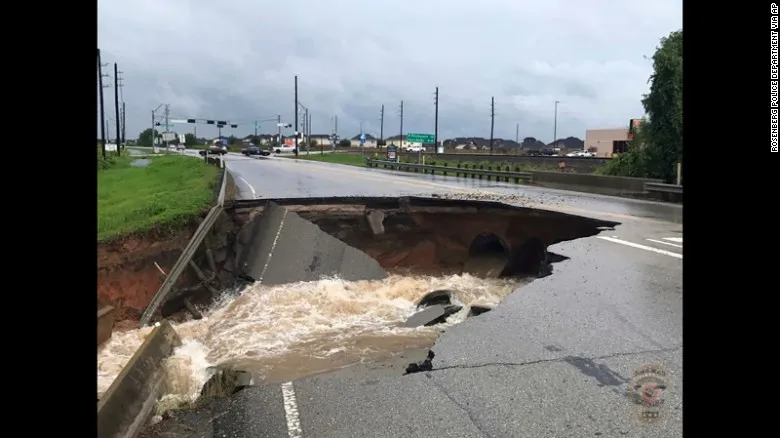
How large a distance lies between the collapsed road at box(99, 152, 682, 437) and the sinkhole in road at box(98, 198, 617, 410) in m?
0.98

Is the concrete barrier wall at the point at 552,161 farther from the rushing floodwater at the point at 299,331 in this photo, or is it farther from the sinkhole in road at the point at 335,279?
the rushing floodwater at the point at 299,331

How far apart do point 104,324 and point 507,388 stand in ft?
24.8

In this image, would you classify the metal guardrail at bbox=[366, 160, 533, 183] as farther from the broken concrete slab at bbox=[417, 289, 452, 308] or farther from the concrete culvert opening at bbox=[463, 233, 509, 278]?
the broken concrete slab at bbox=[417, 289, 452, 308]

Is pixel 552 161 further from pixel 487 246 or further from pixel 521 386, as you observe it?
pixel 521 386

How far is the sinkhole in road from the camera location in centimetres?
754

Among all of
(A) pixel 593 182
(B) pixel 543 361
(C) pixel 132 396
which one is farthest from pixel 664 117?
(C) pixel 132 396

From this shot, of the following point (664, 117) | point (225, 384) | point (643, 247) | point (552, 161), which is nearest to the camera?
point (225, 384)

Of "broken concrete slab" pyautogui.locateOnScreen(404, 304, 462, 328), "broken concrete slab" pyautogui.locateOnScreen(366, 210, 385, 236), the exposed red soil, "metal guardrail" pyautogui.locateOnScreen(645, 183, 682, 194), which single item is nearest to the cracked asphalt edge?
"broken concrete slab" pyautogui.locateOnScreen(404, 304, 462, 328)

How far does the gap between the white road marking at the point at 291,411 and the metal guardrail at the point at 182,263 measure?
7.13 metres

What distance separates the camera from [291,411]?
4.44 meters
